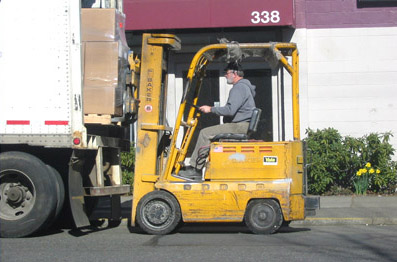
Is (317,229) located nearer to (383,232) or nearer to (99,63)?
(383,232)

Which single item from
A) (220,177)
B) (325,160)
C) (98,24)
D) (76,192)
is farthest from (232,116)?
(325,160)

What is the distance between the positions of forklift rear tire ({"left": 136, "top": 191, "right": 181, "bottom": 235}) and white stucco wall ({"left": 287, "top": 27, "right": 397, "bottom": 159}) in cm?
588

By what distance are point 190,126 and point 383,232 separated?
9.97ft

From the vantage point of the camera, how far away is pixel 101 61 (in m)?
8.38

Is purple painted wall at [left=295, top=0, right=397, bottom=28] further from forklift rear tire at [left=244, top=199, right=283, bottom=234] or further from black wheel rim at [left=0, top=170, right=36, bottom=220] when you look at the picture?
black wheel rim at [left=0, top=170, right=36, bottom=220]

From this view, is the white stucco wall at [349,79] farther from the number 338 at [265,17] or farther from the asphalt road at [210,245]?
the asphalt road at [210,245]

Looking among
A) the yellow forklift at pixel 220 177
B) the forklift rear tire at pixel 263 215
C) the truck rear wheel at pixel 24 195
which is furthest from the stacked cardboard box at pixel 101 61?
the forklift rear tire at pixel 263 215

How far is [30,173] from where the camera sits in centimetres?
812

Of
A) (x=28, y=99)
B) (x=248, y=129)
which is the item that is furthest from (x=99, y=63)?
(x=248, y=129)

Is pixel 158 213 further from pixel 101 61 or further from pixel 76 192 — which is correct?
pixel 101 61

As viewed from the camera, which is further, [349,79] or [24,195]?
[349,79]

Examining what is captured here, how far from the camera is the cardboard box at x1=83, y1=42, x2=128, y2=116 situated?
8.34m

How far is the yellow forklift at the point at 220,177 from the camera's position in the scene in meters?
8.45

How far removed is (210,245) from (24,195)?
2.48 meters
